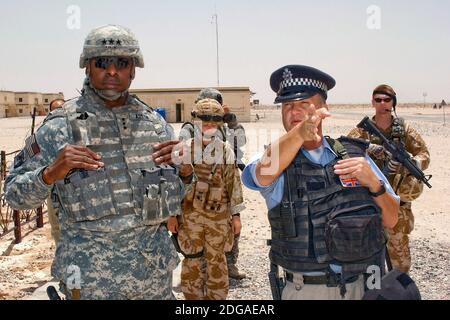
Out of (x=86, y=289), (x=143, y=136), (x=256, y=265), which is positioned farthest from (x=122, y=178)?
(x=256, y=265)

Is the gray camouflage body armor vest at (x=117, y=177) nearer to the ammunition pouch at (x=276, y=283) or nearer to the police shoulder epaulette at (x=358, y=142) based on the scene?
the ammunition pouch at (x=276, y=283)

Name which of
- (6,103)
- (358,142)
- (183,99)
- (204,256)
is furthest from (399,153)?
(6,103)

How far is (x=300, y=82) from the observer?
7.73 ft

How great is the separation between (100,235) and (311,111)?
1.23 m

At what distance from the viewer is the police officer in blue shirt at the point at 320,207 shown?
2.26m

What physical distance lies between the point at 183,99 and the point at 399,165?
34.5m

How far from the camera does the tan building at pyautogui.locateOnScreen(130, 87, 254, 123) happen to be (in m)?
38.1

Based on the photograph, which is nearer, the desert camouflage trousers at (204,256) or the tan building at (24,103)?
the desert camouflage trousers at (204,256)

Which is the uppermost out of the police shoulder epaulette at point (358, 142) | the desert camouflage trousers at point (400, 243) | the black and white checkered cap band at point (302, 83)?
the black and white checkered cap band at point (302, 83)

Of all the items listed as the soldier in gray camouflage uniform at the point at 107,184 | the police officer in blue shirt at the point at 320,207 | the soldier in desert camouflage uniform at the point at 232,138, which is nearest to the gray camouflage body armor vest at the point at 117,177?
the soldier in gray camouflage uniform at the point at 107,184

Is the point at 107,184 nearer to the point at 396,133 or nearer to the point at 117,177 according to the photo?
the point at 117,177

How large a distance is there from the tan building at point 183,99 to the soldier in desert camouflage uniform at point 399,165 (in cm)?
3327

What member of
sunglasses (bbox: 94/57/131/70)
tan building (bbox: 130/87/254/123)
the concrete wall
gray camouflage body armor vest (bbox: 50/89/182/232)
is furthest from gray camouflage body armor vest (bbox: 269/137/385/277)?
the concrete wall
